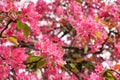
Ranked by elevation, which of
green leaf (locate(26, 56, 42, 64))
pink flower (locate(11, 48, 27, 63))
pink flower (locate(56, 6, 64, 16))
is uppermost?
pink flower (locate(11, 48, 27, 63))

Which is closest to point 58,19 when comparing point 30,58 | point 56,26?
point 56,26

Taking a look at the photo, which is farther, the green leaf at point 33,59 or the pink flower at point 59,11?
the pink flower at point 59,11

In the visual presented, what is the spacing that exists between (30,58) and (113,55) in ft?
3.39

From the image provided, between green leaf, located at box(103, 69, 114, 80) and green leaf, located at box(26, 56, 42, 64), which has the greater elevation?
green leaf, located at box(26, 56, 42, 64)

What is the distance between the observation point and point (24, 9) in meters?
1.70

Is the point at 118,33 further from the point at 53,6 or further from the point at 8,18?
the point at 8,18

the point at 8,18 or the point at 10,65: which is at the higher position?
the point at 8,18

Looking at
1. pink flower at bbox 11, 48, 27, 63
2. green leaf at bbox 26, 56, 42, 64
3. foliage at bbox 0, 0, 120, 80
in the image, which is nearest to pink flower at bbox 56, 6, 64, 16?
foliage at bbox 0, 0, 120, 80

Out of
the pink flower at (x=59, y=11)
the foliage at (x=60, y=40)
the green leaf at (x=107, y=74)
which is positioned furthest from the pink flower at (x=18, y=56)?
the pink flower at (x=59, y=11)

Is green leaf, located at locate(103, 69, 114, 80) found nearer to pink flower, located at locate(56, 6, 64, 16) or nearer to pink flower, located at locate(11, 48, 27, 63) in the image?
pink flower, located at locate(11, 48, 27, 63)

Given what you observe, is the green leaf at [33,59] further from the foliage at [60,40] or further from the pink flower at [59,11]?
the pink flower at [59,11]

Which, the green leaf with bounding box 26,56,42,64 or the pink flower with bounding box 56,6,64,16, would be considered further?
the pink flower with bounding box 56,6,64,16

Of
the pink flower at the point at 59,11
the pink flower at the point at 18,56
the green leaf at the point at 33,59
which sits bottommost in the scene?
the pink flower at the point at 59,11

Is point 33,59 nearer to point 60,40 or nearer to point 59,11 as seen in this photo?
point 60,40
